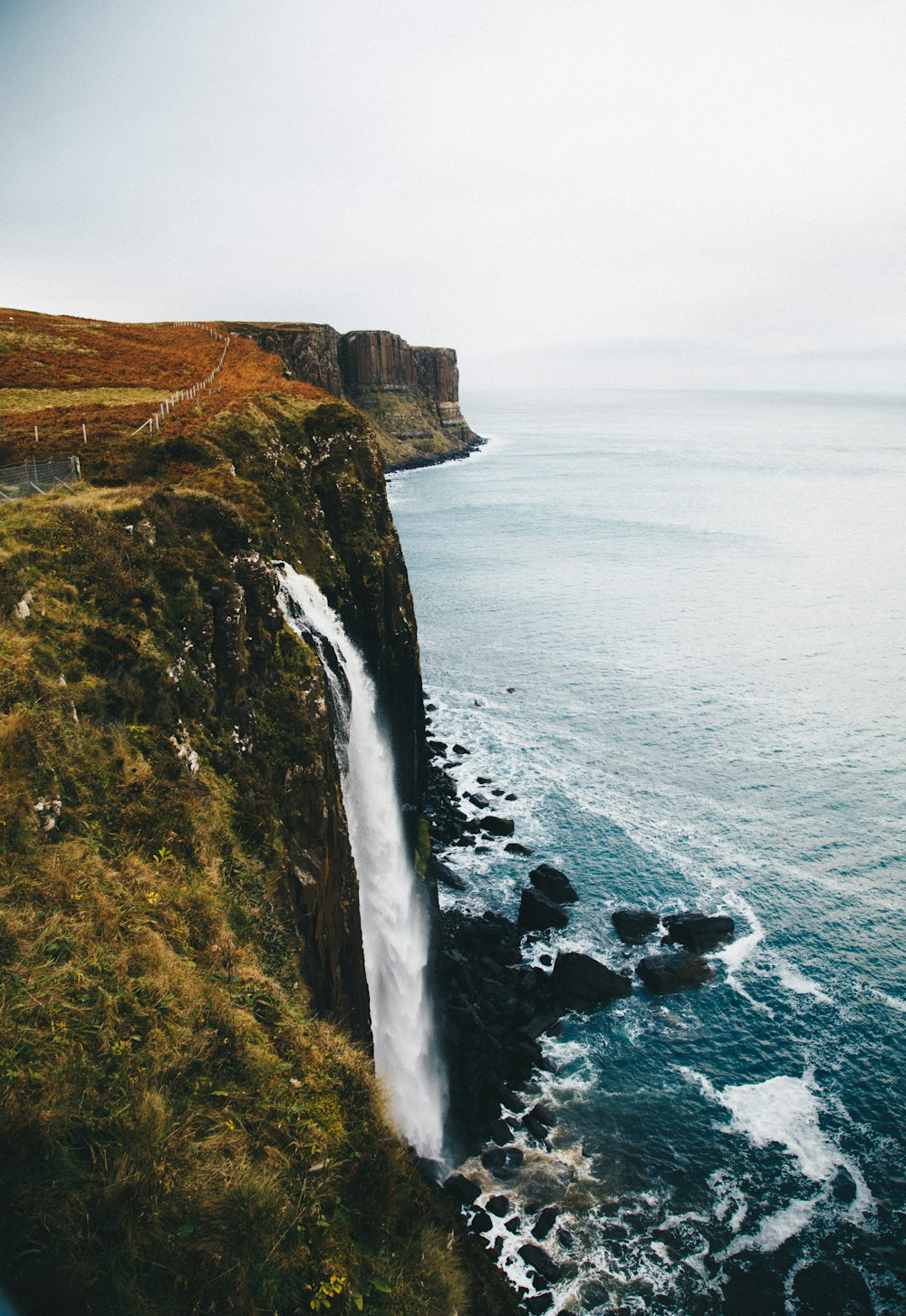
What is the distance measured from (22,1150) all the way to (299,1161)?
355 cm

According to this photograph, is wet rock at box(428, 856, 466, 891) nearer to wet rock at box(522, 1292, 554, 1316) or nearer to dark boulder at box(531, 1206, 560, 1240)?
dark boulder at box(531, 1206, 560, 1240)

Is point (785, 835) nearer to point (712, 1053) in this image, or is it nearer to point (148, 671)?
point (712, 1053)

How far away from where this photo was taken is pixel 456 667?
2279 inches

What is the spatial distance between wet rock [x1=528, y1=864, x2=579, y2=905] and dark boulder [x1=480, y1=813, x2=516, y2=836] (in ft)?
13.3

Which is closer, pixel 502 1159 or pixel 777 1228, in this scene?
pixel 777 1228

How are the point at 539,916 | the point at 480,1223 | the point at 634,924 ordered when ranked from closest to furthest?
the point at 480,1223, the point at 634,924, the point at 539,916

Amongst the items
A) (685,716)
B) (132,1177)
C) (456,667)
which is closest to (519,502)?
(456,667)

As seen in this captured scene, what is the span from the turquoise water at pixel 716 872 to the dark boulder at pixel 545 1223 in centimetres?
30

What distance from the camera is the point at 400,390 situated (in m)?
173

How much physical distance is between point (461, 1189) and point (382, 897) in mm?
8765

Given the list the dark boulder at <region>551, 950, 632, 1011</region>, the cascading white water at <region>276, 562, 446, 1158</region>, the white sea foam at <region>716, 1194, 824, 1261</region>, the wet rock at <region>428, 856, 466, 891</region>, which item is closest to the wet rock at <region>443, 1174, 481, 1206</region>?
the cascading white water at <region>276, 562, 446, 1158</region>

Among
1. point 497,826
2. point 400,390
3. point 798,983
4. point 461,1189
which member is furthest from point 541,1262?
point 400,390

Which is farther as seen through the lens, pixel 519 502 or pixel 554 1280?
pixel 519 502

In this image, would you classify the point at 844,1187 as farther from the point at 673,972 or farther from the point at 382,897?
the point at 382,897
